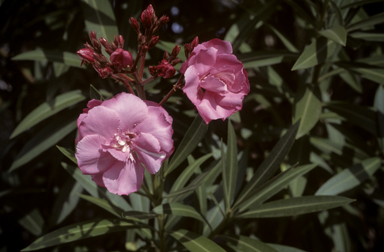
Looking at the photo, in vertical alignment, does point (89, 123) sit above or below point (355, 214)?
above

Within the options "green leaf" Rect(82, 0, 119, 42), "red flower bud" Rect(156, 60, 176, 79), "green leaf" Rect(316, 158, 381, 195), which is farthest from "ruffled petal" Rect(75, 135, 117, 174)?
"green leaf" Rect(316, 158, 381, 195)

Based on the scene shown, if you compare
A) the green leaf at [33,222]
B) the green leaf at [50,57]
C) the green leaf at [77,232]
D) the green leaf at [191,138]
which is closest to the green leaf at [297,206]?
the green leaf at [191,138]

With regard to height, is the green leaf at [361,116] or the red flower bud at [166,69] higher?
the red flower bud at [166,69]

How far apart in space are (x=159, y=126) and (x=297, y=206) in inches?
22.5

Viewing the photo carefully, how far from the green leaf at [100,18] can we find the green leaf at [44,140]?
46 centimetres

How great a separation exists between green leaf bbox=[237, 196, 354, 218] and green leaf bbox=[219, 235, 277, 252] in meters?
0.09

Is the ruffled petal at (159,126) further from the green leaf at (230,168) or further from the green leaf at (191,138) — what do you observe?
the green leaf at (230,168)

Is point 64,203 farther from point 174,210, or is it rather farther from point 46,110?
point 174,210

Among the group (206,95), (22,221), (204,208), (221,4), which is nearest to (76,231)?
(204,208)

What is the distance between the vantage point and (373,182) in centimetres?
158

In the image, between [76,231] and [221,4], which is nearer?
[76,231]

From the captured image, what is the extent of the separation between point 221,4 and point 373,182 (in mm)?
1461

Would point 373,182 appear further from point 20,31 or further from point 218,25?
point 20,31

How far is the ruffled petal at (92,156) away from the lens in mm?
691
